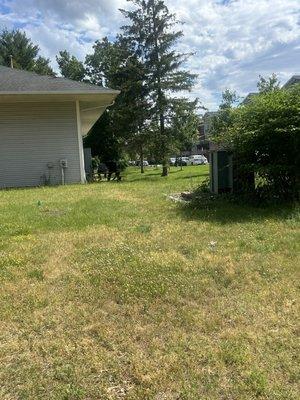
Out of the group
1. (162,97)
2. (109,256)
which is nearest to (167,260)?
(109,256)

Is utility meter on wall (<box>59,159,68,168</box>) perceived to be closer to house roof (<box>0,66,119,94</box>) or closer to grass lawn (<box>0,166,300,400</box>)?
house roof (<box>0,66,119,94</box>)

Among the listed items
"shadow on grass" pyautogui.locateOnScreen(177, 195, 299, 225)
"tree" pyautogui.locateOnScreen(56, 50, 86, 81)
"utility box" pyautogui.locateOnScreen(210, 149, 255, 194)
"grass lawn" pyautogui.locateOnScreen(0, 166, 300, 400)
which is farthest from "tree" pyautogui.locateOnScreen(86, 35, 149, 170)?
"tree" pyautogui.locateOnScreen(56, 50, 86, 81)

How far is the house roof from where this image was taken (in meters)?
14.1

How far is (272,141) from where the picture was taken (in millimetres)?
7938

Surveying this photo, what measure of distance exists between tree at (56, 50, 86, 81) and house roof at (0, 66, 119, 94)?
36004 mm

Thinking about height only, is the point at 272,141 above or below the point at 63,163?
above

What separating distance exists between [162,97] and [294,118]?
16566 millimetres

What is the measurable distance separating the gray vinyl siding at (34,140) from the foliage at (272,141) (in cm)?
822

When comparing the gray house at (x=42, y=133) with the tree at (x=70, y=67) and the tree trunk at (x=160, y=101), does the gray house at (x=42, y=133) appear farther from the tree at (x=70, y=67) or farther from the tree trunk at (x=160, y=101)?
the tree at (x=70, y=67)

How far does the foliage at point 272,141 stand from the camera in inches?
304

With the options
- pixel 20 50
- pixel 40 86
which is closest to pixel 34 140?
pixel 40 86

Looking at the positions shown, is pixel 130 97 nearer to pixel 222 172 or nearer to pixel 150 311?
pixel 222 172

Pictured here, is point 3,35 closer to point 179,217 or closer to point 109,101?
point 109,101

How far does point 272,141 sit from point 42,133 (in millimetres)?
9434
